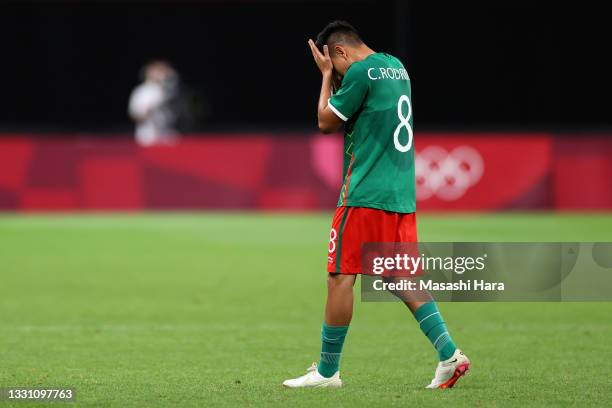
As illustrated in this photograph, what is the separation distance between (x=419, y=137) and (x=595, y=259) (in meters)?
12.8

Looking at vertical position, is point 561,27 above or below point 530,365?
above

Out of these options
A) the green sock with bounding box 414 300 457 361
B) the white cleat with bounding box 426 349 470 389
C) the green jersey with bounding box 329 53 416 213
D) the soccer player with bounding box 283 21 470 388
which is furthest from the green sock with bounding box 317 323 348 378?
the green jersey with bounding box 329 53 416 213

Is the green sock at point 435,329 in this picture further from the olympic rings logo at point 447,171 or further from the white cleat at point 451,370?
the olympic rings logo at point 447,171

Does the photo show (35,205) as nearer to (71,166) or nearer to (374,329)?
(71,166)

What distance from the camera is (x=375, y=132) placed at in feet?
24.3

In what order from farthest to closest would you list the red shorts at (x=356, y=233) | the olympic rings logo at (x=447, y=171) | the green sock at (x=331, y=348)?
the olympic rings logo at (x=447, y=171) → the green sock at (x=331, y=348) → the red shorts at (x=356, y=233)

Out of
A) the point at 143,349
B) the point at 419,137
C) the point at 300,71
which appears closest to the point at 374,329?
the point at 143,349

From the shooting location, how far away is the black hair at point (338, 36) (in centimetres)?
754

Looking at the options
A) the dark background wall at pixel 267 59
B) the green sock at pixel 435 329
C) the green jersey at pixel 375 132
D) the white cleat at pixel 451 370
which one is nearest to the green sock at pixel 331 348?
the green sock at pixel 435 329

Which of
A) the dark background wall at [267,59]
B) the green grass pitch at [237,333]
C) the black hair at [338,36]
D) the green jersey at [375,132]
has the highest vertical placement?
the dark background wall at [267,59]

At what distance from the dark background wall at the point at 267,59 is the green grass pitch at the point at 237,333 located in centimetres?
994

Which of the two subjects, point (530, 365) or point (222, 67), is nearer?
point (530, 365)

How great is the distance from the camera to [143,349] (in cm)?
915

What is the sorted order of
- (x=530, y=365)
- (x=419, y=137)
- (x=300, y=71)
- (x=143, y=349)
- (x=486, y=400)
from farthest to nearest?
(x=300, y=71)
(x=419, y=137)
(x=143, y=349)
(x=530, y=365)
(x=486, y=400)
